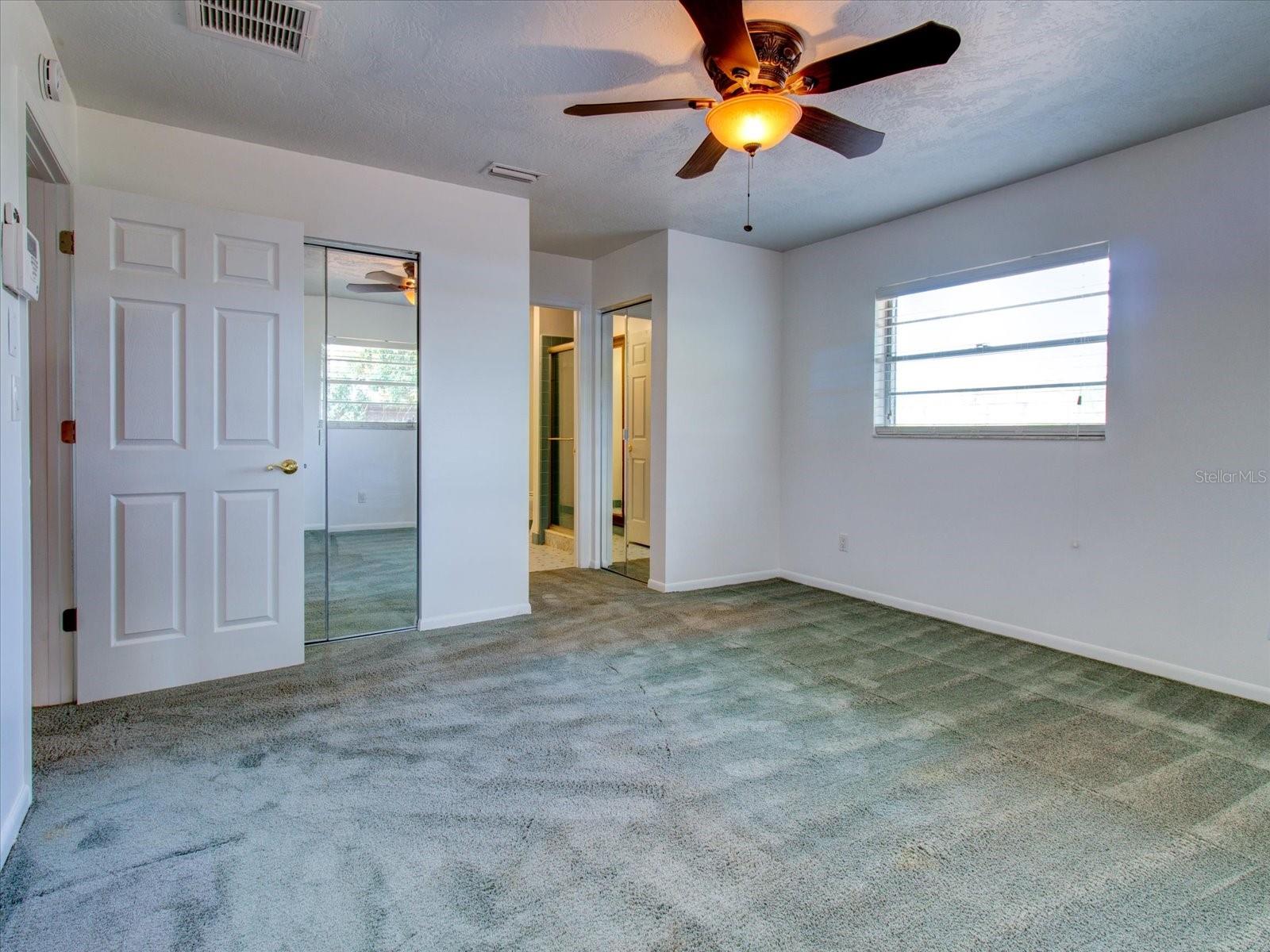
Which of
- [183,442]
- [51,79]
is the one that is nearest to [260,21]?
[51,79]

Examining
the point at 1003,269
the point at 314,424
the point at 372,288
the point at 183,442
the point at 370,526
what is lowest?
the point at 370,526

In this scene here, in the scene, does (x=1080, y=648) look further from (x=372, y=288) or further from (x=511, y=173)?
(x=372, y=288)

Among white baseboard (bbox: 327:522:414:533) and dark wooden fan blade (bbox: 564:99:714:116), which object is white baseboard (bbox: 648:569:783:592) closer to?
white baseboard (bbox: 327:522:414:533)

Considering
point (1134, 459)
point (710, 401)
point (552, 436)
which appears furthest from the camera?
→ point (552, 436)

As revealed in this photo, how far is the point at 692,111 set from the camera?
2.87 m

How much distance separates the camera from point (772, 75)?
2383mm

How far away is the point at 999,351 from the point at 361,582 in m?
3.83

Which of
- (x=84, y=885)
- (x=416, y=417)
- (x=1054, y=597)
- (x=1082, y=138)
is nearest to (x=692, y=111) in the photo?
(x=1082, y=138)

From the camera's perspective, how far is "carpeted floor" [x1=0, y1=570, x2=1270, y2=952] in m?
1.53

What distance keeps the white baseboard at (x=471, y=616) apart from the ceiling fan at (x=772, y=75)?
8.92 ft

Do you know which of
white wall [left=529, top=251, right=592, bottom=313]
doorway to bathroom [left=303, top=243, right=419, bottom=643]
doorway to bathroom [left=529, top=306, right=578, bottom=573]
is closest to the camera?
doorway to bathroom [left=303, top=243, right=419, bottom=643]

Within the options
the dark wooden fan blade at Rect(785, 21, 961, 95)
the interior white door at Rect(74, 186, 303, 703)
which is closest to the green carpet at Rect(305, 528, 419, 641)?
the interior white door at Rect(74, 186, 303, 703)

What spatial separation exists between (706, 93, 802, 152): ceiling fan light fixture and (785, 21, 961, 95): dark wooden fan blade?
7cm

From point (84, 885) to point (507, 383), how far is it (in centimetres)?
290
